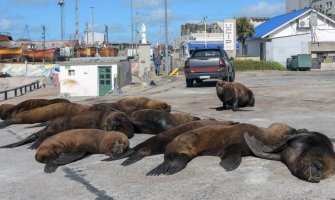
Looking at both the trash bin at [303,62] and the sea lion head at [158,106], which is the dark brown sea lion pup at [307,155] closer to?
the sea lion head at [158,106]

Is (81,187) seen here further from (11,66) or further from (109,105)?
(11,66)

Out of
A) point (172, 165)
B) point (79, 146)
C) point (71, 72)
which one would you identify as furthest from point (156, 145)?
point (71, 72)

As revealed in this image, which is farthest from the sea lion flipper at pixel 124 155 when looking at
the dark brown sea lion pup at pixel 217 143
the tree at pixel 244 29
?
the tree at pixel 244 29

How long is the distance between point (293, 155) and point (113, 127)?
3.42m

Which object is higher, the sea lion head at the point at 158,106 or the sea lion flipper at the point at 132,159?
the sea lion head at the point at 158,106

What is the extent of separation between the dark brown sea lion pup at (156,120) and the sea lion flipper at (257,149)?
230cm

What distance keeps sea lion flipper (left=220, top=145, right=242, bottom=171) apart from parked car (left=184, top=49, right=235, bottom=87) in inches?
638

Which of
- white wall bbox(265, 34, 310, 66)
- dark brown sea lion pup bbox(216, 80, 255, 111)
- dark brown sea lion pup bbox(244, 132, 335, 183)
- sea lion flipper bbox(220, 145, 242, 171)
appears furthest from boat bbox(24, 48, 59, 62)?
dark brown sea lion pup bbox(244, 132, 335, 183)

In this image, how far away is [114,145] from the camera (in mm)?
7750

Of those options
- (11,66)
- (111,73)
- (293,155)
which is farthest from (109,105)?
(11,66)

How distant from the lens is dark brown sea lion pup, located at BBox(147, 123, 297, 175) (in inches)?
273

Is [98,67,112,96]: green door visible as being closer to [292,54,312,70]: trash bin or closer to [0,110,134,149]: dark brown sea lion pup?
[292,54,312,70]: trash bin

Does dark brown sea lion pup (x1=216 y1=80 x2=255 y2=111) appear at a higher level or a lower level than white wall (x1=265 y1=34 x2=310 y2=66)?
lower

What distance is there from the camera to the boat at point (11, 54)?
85.0 metres
